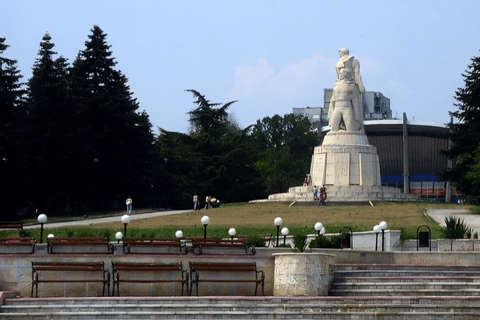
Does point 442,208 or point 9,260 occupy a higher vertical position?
point 442,208

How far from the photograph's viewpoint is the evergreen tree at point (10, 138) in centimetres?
5372

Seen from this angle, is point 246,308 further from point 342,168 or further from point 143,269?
point 342,168

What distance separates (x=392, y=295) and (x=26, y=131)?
4037cm

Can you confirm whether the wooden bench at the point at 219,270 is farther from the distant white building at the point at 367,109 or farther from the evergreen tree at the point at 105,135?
the distant white building at the point at 367,109

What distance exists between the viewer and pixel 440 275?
21516 millimetres

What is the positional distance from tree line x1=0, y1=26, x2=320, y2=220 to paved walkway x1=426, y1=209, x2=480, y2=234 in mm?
21163

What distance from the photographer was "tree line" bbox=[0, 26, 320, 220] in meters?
57.6

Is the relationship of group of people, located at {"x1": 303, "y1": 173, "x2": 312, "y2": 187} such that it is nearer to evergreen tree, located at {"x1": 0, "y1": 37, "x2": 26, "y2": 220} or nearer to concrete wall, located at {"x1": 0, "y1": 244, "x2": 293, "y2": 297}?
evergreen tree, located at {"x1": 0, "y1": 37, "x2": 26, "y2": 220}

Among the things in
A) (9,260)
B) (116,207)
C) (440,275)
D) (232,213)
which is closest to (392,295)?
(440,275)

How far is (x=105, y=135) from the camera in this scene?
6078 centimetres

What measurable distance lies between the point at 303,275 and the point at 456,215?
2330 cm

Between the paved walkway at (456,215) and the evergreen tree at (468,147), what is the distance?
5.59ft

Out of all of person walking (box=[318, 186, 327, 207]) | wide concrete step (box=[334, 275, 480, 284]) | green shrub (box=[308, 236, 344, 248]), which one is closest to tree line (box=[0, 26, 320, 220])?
person walking (box=[318, 186, 327, 207])

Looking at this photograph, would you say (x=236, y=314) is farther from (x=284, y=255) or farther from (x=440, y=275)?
(x=440, y=275)
